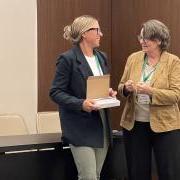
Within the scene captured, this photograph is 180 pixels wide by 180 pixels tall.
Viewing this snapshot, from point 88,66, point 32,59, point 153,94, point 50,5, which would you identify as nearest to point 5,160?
point 88,66

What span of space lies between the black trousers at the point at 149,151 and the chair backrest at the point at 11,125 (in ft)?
3.86

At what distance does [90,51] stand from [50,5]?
230cm

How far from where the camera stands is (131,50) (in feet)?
17.2

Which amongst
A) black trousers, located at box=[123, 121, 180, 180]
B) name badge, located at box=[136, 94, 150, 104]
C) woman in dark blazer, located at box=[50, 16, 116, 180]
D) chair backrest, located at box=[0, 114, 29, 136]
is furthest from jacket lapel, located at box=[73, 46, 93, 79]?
chair backrest, located at box=[0, 114, 29, 136]

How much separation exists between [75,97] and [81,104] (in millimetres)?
103

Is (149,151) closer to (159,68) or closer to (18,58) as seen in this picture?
(159,68)

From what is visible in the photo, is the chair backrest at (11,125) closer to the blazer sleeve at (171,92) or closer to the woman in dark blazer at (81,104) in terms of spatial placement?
the woman in dark blazer at (81,104)

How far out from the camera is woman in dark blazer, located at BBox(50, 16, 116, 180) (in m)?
2.74

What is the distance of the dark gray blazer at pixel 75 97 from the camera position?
9.05ft

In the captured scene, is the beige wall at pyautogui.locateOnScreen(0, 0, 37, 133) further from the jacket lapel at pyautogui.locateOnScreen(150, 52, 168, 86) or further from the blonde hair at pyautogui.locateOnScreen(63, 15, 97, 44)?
the jacket lapel at pyautogui.locateOnScreen(150, 52, 168, 86)

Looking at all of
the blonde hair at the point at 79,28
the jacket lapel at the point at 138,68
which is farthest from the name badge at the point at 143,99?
the blonde hair at the point at 79,28

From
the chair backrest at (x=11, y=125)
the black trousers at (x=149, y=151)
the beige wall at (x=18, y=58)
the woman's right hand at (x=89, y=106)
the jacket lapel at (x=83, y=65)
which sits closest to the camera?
the woman's right hand at (x=89, y=106)

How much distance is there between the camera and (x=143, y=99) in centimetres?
294

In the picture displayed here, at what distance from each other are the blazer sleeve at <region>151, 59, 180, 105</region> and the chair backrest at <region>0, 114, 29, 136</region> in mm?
1462
